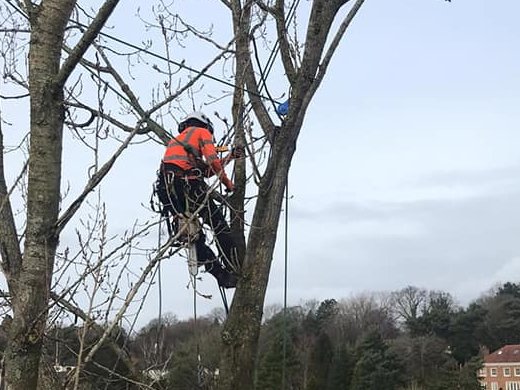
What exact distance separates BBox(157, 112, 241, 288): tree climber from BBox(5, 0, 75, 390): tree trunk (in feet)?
4.23

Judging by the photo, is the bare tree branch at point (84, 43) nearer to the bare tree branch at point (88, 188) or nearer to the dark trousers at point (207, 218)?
the bare tree branch at point (88, 188)

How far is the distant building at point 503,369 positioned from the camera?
65812mm

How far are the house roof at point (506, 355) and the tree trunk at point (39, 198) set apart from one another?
6639 centimetres

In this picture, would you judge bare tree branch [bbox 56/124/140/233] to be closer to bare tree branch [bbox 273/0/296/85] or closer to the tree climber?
the tree climber

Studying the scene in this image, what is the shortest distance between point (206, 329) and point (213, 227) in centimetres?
261

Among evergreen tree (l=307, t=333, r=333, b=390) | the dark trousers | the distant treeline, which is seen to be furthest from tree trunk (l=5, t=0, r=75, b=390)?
evergreen tree (l=307, t=333, r=333, b=390)

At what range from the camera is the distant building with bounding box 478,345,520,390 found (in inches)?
2591

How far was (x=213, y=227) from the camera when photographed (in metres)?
4.37

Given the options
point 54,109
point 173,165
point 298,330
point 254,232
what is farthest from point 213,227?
point 298,330

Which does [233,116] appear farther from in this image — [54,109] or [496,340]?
[496,340]

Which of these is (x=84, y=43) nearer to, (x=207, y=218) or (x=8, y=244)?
(x=8, y=244)

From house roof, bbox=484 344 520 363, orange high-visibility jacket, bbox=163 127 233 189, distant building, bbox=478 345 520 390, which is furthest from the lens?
distant building, bbox=478 345 520 390

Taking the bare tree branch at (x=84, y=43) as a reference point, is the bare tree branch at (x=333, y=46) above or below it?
above

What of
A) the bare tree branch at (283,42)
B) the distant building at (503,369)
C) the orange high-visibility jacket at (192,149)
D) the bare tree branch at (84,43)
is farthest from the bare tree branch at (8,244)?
the distant building at (503,369)
